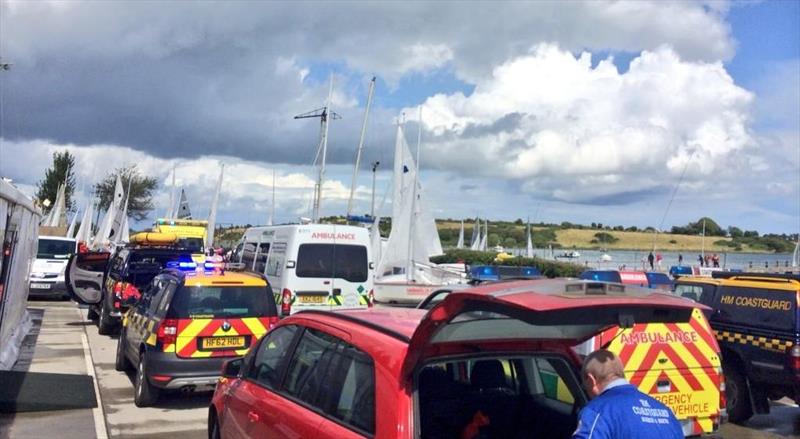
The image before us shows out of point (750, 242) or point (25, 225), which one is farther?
point (750, 242)

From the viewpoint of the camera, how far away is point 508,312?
296 cm

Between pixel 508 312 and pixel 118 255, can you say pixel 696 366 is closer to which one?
pixel 508 312

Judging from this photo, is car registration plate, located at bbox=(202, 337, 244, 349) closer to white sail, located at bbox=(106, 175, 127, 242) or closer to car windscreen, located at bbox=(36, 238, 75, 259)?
car windscreen, located at bbox=(36, 238, 75, 259)

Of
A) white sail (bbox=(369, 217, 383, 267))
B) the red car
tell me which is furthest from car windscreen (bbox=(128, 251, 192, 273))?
white sail (bbox=(369, 217, 383, 267))

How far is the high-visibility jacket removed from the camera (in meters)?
3.00

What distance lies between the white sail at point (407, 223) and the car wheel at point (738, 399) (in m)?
19.3

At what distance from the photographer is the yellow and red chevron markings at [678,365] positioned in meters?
6.80

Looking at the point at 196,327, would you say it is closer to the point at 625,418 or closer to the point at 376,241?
the point at 625,418

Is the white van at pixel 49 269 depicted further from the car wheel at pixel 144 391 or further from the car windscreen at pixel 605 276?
the car windscreen at pixel 605 276

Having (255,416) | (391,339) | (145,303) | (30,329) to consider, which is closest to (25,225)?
(145,303)

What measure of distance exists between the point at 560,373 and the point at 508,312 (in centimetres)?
129

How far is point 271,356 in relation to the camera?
503 centimetres

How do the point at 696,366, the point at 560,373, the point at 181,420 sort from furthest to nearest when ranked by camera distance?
the point at 181,420 → the point at 696,366 → the point at 560,373

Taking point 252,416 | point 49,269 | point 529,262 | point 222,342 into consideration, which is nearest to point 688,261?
point 529,262
